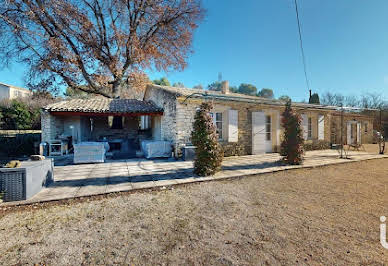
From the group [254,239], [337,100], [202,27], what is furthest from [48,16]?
[337,100]

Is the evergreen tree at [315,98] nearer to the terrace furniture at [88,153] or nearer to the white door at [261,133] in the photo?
the white door at [261,133]

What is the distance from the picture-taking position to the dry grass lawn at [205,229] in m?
1.75

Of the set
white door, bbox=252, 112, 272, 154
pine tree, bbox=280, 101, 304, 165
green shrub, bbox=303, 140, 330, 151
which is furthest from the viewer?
green shrub, bbox=303, 140, 330, 151

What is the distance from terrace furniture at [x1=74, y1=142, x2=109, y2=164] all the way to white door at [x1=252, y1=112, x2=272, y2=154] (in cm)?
702

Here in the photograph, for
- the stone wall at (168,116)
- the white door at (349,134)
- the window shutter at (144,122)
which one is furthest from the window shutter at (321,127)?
the window shutter at (144,122)

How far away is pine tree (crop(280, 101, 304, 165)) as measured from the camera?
20.0 feet

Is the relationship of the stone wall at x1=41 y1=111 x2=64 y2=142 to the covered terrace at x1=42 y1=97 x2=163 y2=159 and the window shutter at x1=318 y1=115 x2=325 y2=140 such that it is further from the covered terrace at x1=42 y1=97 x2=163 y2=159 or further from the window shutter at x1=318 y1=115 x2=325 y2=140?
the window shutter at x1=318 y1=115 x2=325 y2=140

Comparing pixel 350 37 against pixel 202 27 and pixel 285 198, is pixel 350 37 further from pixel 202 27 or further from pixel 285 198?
pixel 285 198

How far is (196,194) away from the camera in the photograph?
11.7 feet

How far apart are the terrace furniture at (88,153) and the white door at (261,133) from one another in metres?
7.02

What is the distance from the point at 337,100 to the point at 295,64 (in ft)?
79.6

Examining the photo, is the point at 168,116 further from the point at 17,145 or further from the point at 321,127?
the point at 321,127

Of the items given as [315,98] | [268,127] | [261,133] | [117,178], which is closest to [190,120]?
[117,178]

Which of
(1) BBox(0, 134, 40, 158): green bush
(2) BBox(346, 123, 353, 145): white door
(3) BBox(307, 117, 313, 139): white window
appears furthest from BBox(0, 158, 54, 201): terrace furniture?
(2) BBox(346, 123, 353, 145): white door
